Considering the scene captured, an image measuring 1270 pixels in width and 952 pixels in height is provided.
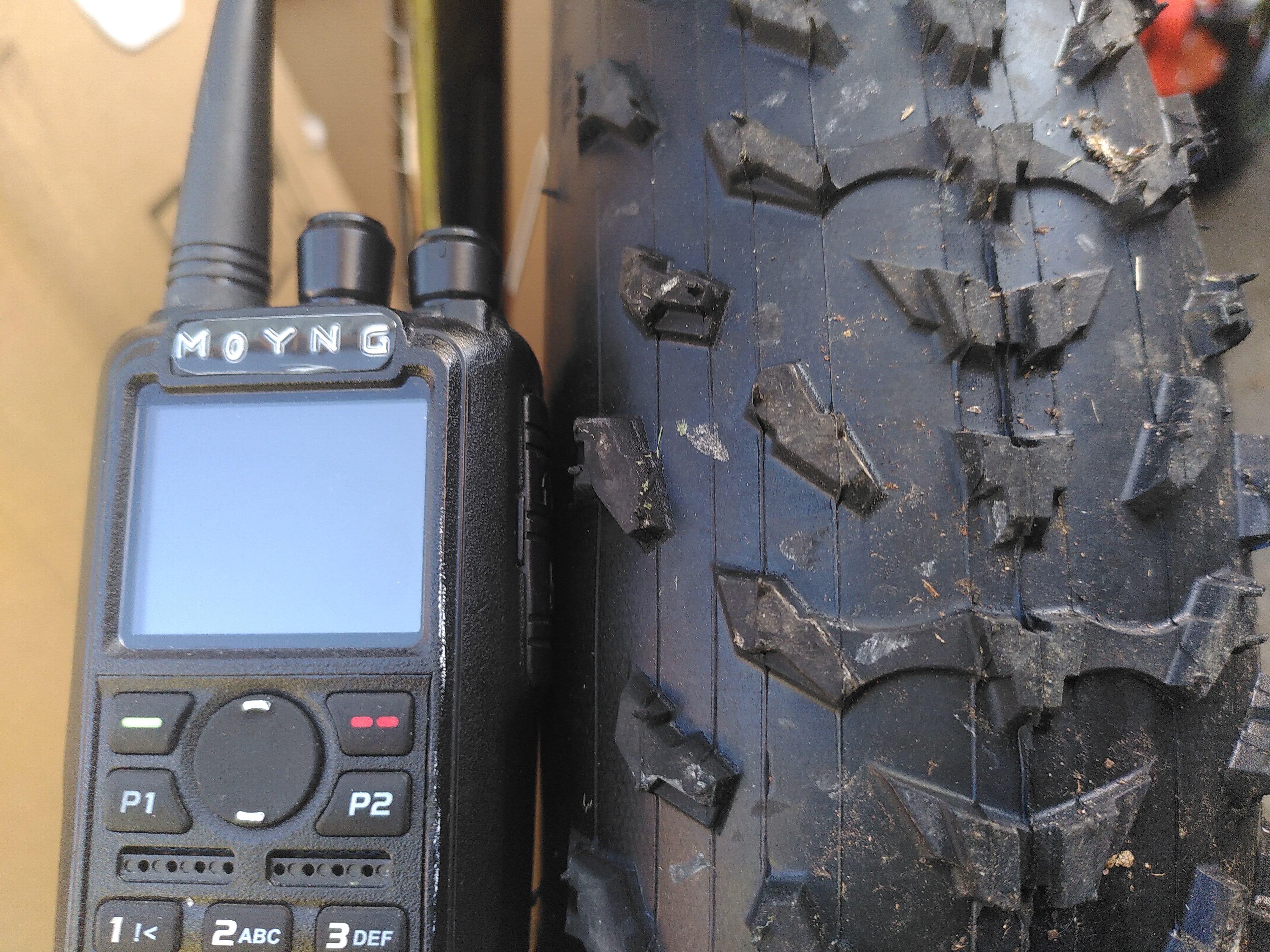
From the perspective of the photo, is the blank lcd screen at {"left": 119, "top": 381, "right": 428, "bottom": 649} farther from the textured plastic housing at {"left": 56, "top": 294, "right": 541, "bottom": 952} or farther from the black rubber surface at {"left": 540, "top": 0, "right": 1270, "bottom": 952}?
the black rubber surface at {"left": 540, "top": 0, "right": 1270, "bottom": 952}

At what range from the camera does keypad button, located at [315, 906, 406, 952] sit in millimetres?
406

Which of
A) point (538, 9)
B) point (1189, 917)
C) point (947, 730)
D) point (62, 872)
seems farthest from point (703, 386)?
point (538, 9)

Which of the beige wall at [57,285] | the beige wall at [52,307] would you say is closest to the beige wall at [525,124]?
the beige wall at [57,285]

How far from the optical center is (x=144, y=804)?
437 mm

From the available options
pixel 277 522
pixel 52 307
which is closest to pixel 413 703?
pixel 277 522

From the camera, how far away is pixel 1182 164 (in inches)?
15.8

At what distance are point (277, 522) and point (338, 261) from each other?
Result: 0.59 ft

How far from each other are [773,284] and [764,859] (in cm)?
28

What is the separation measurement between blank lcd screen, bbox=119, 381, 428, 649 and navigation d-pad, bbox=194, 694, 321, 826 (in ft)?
0.13

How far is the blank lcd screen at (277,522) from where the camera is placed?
1.47 ft

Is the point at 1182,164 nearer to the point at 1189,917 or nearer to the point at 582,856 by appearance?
the point at 1189,917

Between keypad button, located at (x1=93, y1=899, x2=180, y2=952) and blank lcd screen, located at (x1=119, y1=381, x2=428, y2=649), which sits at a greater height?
blank lcd screen, located at (x1=119, y1=381, x2=428, y2=649)

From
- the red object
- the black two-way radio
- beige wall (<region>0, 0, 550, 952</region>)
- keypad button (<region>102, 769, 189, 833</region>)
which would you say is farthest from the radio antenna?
the red object

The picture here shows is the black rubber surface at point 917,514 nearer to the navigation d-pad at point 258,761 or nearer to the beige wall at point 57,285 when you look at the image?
the navigation d-pad at point 258,761
